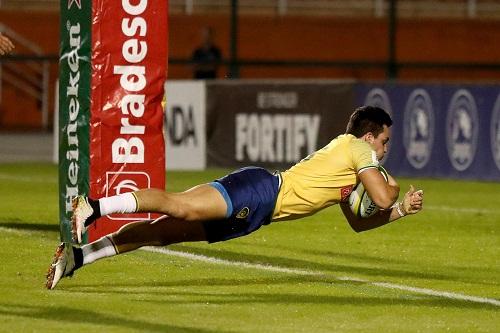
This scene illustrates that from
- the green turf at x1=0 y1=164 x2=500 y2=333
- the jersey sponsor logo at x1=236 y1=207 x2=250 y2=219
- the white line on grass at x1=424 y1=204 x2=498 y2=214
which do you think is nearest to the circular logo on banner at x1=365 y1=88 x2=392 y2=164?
the white line on grass at x1=424 y1=204 x2=498 y2=214

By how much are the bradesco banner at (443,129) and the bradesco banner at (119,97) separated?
9669mm

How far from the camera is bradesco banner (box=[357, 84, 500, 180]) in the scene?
2070cm

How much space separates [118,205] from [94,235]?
2.22 m

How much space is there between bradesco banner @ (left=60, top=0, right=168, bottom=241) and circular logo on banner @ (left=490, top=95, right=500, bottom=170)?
31.5 ft

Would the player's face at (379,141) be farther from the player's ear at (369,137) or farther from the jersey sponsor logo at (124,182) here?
the jersey sponsor logo at (124,182)

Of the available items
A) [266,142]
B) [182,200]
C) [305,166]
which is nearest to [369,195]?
[305,166]

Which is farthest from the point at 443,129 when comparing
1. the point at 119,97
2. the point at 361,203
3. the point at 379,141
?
the point at 361,203

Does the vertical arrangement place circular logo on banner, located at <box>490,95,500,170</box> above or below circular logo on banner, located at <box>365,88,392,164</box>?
below

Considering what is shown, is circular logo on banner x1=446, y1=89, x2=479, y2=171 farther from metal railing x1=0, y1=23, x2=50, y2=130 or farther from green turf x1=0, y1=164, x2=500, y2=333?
metal railing x1=0, y1=23, x2=50, y2=130

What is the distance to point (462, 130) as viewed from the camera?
68.5 feet

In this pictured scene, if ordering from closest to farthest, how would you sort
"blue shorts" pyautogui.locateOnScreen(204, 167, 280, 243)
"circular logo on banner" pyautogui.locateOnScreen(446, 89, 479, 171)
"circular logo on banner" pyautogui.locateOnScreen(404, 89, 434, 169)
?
"blue shorts" pyautogui.locateOnScreen(204, 167, 280, 243), "circular logo on banner" pyautogui.locateOnScreen(446, 89, 479, 171), "circular logo on banner" pyautogui.locateOnScreen(404, 89, 434, 169)

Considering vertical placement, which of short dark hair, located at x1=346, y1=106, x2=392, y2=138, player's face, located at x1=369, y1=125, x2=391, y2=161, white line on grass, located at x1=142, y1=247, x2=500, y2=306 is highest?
short dark hair, located at x1=346, y1=106, x2=392, y2=138

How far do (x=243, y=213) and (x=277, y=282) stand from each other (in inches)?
47.9

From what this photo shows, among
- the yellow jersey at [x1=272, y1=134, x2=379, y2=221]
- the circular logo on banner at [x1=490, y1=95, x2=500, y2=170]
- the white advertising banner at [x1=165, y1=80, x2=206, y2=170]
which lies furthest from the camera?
the white advertising banner at [x1=165, y1=80, x2=206, y2=170]
